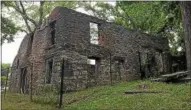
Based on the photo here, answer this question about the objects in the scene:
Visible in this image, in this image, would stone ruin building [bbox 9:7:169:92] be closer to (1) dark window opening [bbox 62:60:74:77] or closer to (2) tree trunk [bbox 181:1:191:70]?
(1) dark window opening [bbox 62:60:74:77]

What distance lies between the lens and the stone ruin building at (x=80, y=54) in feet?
51.7

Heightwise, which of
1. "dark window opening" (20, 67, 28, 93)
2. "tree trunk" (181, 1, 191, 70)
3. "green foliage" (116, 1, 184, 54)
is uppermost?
"green foliage" (116, 1, 184, 54)

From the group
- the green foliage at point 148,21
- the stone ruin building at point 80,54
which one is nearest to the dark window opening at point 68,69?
the stone ruin building at point 80,54

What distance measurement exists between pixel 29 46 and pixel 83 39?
5686 millimetres

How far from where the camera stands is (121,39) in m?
19.4

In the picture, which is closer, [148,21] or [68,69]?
[68,69]

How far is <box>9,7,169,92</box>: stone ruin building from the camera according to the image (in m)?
15.8

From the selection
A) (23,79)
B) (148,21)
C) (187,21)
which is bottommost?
(23,79)

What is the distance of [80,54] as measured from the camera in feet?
53.2

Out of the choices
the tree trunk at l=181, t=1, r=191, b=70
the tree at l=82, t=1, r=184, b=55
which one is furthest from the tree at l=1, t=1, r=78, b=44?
the tree trunk at l=181, t=1, r=191, b=70

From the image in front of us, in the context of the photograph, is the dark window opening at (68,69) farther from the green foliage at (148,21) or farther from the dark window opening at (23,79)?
the green foliage at (148,21)

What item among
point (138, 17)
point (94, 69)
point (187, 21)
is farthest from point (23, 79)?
point (138, 17)

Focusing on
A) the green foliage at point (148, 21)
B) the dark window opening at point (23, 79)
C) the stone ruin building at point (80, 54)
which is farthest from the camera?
the green foliage at point (148, 21)

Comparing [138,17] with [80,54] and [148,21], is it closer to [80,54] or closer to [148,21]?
[148,21]
